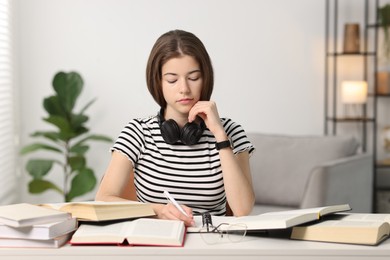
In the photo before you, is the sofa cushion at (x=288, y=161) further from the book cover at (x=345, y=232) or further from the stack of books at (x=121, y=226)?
the book cover at (x=345, y=232)

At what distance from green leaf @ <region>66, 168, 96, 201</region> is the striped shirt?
2602mm

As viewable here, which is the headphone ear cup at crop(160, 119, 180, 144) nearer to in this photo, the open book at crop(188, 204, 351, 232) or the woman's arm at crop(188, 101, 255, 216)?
the woman's arm at crop(188, 101, 255, 216)

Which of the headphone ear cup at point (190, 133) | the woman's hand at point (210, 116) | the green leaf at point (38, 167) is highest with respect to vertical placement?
the woman's hand at point (210, 116)

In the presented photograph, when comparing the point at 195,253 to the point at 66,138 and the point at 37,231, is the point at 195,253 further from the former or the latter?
the point at 66,138

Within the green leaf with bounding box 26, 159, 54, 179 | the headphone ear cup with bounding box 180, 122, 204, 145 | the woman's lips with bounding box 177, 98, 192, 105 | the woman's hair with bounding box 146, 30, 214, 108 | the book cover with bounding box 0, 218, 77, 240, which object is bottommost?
the green leaf with bounding box 26, 159, 54, 179

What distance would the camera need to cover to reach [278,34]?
5.33 meters

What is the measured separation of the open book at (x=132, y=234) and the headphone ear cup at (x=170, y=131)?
49cm

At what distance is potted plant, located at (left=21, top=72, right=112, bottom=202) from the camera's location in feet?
16.3

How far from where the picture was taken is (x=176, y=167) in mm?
2338

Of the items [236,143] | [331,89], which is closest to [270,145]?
[331,89]

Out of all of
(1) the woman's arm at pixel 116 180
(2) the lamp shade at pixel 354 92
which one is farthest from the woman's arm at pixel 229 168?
(2) the lamp shade at pixel 354 92

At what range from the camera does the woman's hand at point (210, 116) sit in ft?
7.26

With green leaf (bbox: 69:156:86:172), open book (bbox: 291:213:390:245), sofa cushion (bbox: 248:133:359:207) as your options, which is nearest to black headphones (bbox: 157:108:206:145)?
open book (bbox: 291:213:390:245)

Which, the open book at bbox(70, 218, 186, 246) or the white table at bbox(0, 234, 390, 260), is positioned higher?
the open book at bbox(70, 218, 186, 246)
